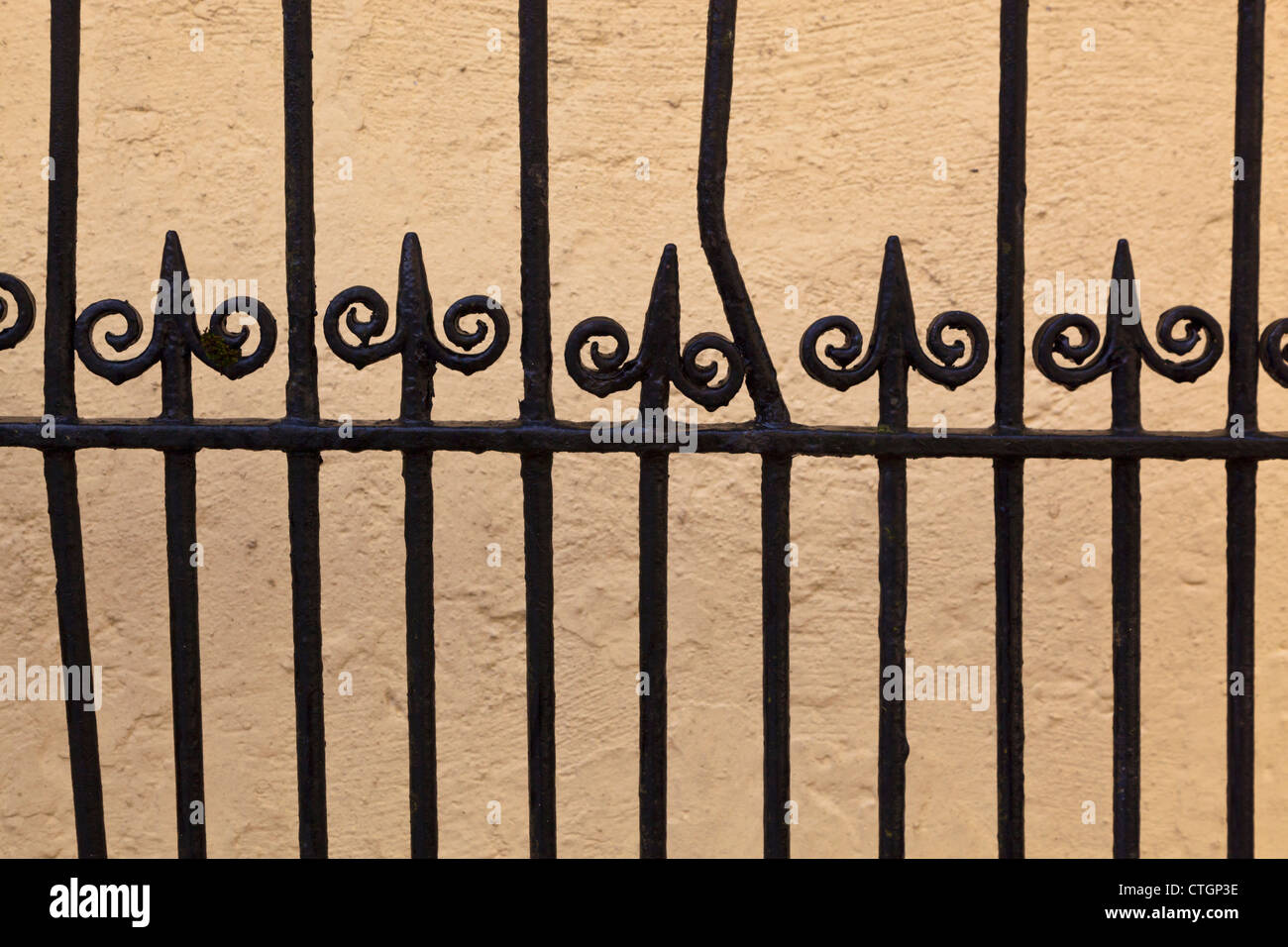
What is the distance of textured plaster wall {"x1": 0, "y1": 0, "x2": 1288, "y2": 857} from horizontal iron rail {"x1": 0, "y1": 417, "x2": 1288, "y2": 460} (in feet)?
3.89

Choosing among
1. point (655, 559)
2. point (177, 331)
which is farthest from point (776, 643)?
point (177, 331)

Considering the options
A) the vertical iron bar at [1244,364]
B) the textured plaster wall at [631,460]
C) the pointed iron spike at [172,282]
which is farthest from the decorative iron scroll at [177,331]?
the textured plaster wall at [631,460]

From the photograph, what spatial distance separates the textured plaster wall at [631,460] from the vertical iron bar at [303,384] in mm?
1180

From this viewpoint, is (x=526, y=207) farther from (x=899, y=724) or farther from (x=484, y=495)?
(x=484, y=495)

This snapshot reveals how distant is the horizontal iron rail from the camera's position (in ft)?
3.60

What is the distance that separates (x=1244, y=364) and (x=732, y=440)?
55 cm

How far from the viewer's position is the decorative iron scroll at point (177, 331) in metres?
1.10

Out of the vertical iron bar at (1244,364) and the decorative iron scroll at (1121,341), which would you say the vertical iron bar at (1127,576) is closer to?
the decorative iron scroll at (1121,341)

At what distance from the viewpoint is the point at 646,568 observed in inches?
44.4

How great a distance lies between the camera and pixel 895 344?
1.10 metres

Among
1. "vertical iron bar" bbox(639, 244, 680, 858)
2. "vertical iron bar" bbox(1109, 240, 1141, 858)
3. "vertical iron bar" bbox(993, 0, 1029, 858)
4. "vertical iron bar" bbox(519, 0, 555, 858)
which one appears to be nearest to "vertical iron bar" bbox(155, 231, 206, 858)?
"vertical iron bar" bbox(519, 0, 555, 858)

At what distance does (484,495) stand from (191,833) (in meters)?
1.22

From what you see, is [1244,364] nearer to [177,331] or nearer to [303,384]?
[303,384]

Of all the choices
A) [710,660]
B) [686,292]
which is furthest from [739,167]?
[710,660]
